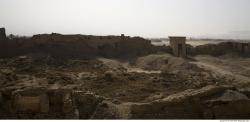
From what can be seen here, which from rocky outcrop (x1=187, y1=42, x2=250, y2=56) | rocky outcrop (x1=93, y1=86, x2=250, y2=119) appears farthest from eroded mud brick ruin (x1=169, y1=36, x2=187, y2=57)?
rocky outcrop (x1=93, y1=86, x2=250, y2=119)

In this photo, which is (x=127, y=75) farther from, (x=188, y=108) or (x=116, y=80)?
(x=188, y=108)

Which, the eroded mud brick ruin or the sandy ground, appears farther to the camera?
the eroded mud brick ruin

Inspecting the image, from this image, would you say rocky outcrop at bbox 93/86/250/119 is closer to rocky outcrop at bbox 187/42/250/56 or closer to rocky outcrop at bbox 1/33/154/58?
rocky outcrop at bbox 1/33/154/58

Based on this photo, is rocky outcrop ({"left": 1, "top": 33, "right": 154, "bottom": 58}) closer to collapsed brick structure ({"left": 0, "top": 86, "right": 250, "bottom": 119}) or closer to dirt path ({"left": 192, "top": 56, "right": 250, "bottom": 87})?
dirt path ({"left": 192, "top": 56, "right": 250, "bottom": 87})

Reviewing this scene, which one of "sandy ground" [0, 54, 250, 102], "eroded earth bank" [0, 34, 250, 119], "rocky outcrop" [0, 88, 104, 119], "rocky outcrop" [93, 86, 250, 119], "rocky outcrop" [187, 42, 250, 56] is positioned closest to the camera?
"rocky outcrop" [93, 86, 250, 119]

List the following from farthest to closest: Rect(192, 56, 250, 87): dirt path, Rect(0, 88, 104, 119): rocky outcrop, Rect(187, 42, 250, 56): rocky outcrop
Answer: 1. Rect(187, 42, 250, 56): rocky outcrop
2. Rect(192, 56, 250, 87): dirt path
3. Rect(0, 88, 104, 119): rocky outcrop

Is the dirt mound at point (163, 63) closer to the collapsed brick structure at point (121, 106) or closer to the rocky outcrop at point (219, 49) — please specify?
the rocky outcrop at point (219, 49)

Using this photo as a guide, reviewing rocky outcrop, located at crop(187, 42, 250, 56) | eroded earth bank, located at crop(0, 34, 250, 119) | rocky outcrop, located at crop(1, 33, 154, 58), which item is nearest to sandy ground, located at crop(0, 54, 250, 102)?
eroded earth bank, located at crop(0, 34, 250, 119)

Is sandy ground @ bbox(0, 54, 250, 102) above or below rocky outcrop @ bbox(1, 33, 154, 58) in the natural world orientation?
below

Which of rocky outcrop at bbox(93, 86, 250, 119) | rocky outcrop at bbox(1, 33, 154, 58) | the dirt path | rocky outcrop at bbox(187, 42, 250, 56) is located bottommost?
the dirt path

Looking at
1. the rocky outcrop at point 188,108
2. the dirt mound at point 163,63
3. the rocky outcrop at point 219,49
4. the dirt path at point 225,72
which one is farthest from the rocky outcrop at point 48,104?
the rocky outcrop at point 219,49

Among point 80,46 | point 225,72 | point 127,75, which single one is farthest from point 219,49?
point 127,75

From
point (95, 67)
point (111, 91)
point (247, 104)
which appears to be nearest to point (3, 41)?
point (95, 67)

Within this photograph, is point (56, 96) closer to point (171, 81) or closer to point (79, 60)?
point (171, 81)
